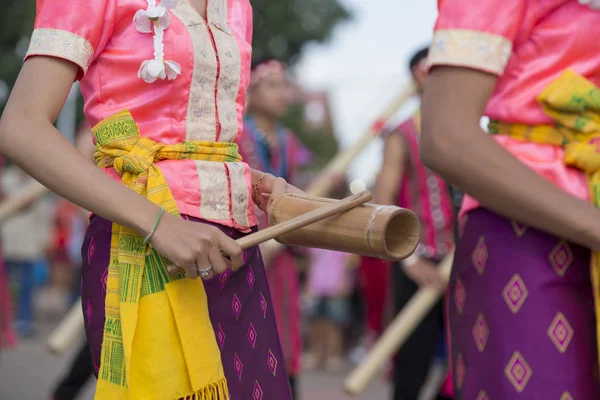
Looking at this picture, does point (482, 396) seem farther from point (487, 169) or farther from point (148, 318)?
point (148, 318)

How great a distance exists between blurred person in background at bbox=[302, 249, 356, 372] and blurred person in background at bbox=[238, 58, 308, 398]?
143 inches

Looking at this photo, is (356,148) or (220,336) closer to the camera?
(220,336)

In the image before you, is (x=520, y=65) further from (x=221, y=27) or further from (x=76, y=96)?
(x=76, y=96)

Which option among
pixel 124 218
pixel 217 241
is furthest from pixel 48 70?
pixel 217 241

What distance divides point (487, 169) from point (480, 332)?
0.39 metres

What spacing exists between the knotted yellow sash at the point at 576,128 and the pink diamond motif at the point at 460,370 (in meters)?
0.31

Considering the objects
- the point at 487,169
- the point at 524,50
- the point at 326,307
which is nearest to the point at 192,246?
the point at 487,169

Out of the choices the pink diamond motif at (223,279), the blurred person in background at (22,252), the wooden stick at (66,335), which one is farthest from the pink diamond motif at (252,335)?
the blurred person in background at (22,252)

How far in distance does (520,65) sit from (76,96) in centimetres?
1855

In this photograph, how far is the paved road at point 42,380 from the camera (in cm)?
571

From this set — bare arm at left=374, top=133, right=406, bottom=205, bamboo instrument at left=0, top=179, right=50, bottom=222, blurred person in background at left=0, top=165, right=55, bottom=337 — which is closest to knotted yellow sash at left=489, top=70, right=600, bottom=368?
bare arm at left=374, top=133, right=406, bottom=205

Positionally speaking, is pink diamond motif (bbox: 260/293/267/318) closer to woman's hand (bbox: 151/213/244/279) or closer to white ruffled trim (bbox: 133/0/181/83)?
woman's hand (bbox: 151/213/244/279)

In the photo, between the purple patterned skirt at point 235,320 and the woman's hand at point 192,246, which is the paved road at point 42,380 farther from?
the woman's hand at point 192,246

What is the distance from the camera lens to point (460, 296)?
1.92 m
